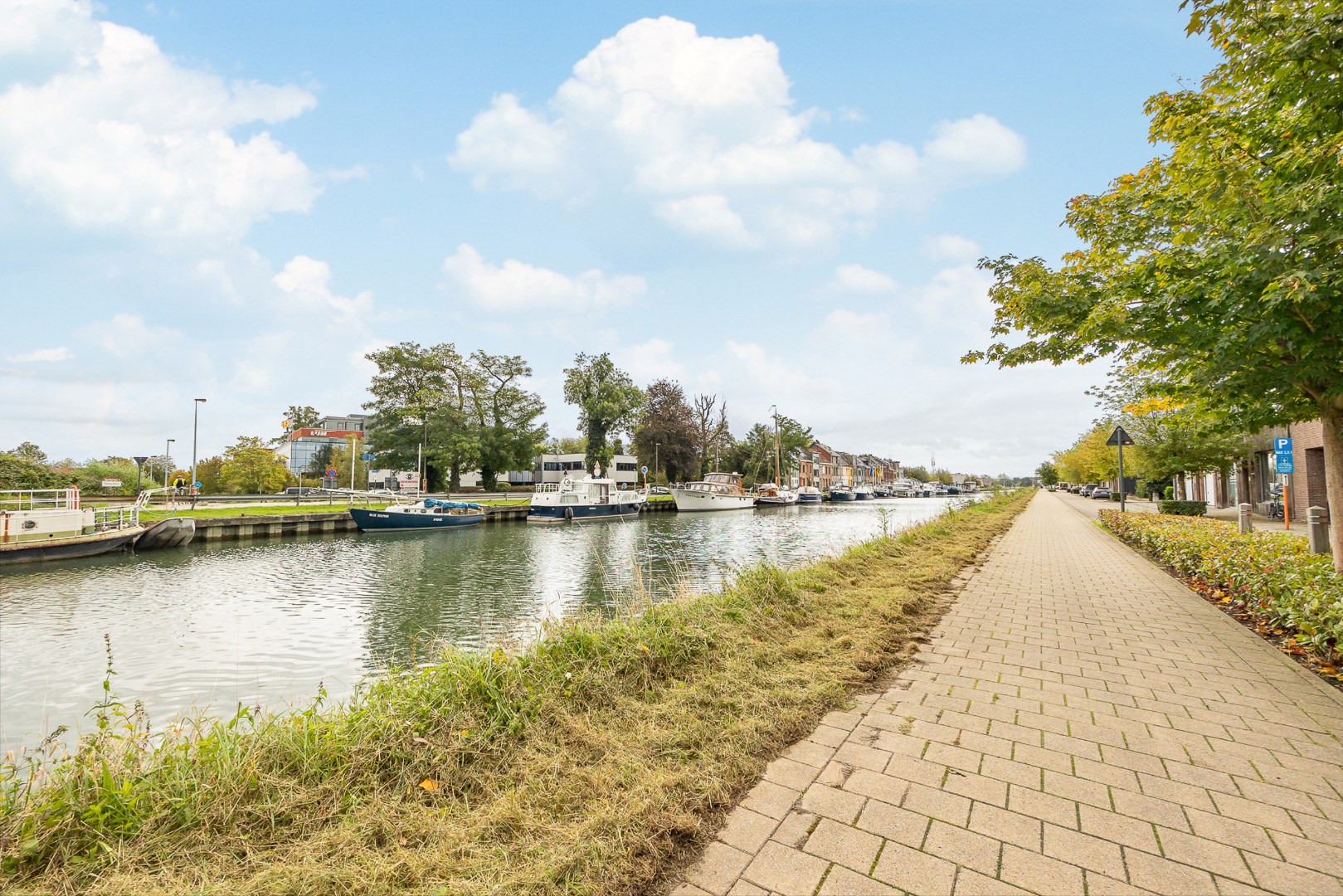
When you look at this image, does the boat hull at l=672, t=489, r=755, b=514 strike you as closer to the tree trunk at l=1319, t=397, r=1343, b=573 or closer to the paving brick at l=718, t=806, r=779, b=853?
the tree trunk at l=1319, t=397, r=1343, b=573

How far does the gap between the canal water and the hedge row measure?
19.2 ft

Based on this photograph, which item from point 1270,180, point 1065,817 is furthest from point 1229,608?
point 1065,817

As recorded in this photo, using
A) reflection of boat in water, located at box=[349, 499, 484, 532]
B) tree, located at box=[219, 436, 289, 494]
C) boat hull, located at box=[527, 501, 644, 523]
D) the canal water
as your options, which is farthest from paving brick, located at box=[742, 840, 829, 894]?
tree, located at box=[219, 436, 289, 494]

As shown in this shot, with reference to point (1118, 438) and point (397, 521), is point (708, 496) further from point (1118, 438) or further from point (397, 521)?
point (1118, 438)

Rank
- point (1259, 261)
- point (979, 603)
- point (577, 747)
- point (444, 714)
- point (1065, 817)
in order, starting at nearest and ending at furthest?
1. point (1065, 817)
2. point (577, 747)
3. point (444, 714)
4. point (1259, 261)
5. point (979, 603)

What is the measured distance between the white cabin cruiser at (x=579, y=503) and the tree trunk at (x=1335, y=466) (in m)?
35.0

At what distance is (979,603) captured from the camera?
24.1 ft

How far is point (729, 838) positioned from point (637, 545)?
20552mm

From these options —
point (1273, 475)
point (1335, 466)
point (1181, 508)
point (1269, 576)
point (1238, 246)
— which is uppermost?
point (1238, 246)

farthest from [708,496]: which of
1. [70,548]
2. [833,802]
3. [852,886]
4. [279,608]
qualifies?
[852,886]

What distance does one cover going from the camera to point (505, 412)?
182 feet

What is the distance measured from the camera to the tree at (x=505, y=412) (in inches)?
2122

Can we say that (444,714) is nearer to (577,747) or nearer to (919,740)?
(577,747)

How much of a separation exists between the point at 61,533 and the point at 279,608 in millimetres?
14264
